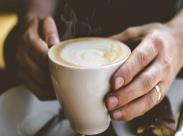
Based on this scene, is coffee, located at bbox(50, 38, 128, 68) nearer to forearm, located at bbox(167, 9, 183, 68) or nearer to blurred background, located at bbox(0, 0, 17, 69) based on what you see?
forearm, located at bbox(167, 9, 183, 68)

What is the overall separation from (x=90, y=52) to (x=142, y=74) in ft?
0.22

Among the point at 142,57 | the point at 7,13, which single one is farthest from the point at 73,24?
the point at 7,13

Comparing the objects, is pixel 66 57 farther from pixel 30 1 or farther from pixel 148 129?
pixel 30 1

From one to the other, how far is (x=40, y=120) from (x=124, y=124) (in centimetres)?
11

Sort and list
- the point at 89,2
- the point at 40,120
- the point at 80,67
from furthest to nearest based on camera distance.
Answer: the point at 89,2 → the point at 40,120 → the point at 80,67

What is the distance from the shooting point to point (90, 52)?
17.8 inches

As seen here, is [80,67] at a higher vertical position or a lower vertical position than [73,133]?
higher

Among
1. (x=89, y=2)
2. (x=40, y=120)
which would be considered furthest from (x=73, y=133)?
(x=89, y=2)

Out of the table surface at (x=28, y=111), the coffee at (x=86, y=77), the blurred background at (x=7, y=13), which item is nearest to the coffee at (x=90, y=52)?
the coffee at (x=86, y=77)

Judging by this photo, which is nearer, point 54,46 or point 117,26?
point 54,46

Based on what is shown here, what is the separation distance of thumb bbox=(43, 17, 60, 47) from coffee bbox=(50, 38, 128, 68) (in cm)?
4

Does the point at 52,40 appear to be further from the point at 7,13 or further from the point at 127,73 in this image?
the point at 7,13

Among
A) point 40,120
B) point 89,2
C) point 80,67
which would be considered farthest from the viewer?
point 89,2

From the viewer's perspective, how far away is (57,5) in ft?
2.35
